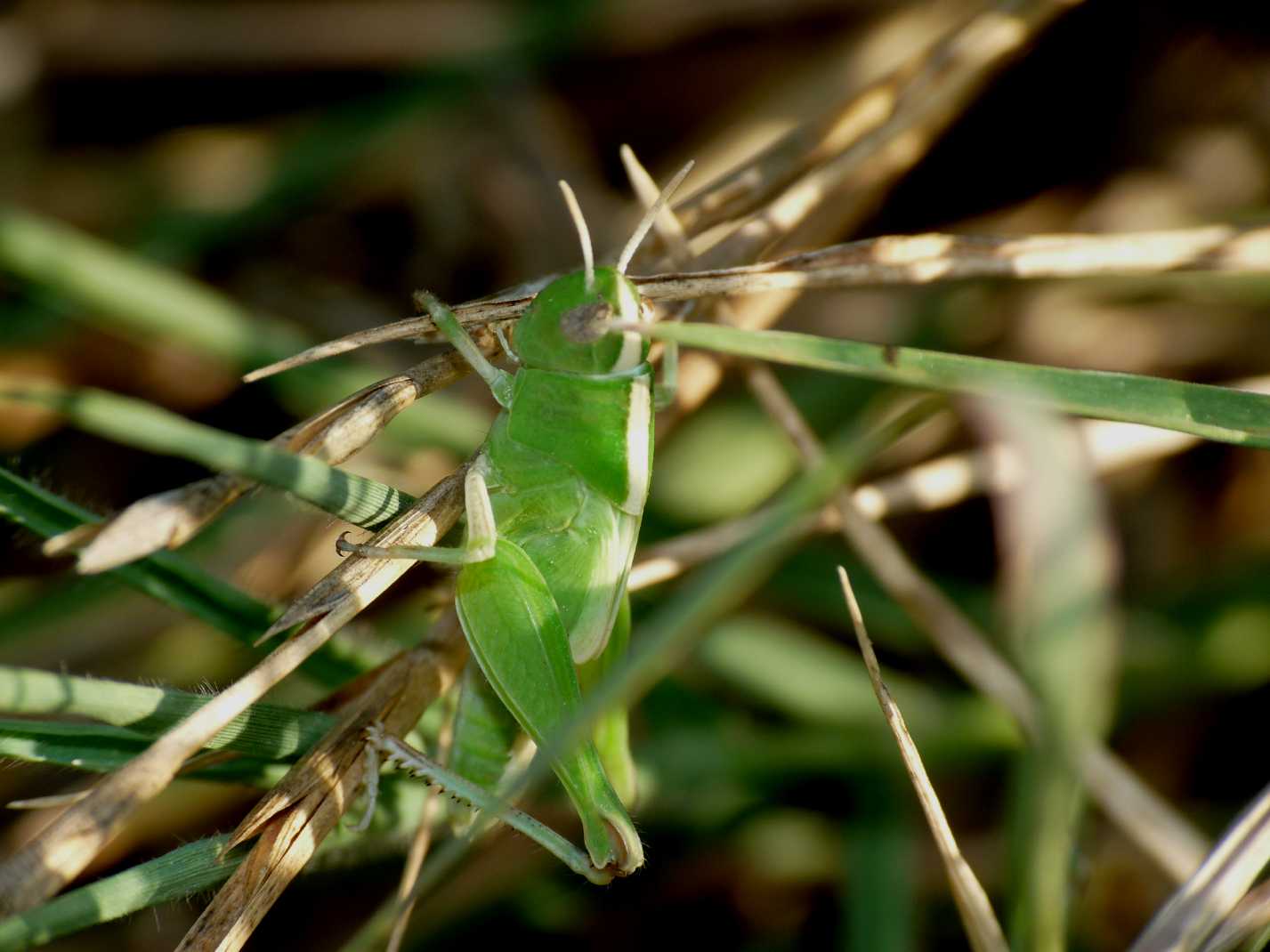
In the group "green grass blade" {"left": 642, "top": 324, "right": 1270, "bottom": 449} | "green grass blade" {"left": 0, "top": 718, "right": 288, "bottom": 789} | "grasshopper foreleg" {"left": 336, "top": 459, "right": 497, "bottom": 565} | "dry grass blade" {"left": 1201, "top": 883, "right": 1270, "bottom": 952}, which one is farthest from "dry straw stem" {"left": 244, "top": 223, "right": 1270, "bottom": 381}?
"dry grass blade" {"left": 1201, "top": 883, "right": 1270, "bottom": 952}

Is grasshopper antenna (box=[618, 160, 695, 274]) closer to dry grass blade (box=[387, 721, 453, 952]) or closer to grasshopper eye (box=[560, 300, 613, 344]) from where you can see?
grasshopper eye (box=[560, 300, 613, 344])

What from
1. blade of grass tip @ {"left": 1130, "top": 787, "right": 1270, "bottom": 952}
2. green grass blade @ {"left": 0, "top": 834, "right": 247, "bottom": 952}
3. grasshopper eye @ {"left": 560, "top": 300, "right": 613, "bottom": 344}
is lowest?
blade of grass tip @ {"left": 1130, "top": 787, "right": 1270, "bottom": 952}

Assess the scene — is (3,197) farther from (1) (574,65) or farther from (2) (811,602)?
(2) (811,602)

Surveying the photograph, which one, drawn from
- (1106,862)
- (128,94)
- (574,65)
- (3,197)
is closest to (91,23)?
(128,94)

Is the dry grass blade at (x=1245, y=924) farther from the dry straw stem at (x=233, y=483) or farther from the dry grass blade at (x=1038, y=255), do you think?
the dry straw stem at (x=233, y=483)

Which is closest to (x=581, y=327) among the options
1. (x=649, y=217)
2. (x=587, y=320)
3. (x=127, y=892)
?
(x=587, y=320)

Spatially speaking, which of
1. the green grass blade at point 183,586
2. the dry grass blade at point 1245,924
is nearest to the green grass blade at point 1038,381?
the dry grass blade at point 1245,924
